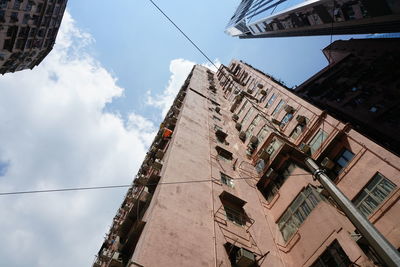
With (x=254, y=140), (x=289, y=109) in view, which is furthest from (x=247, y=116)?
(x=254, y=140)

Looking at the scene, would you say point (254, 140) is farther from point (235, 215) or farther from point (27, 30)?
point (27, 30)

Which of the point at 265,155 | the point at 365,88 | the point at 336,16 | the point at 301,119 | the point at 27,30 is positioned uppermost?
the point at 336,16

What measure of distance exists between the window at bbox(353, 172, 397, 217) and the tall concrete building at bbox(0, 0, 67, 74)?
1771 inches

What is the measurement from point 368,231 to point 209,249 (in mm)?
6120

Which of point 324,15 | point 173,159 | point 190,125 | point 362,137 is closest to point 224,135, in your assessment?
point 190,125

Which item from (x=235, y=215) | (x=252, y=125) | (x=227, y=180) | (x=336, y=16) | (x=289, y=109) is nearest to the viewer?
(x=235, y=215)

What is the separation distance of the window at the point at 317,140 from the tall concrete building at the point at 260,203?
82mm

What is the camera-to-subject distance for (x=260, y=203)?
54.8 feet

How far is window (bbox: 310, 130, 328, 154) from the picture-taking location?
60.9 ft

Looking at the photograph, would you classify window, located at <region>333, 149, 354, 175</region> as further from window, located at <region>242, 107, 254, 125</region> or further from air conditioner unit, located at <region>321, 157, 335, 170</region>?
window, located at <region>242, 107, 254, 125</region>

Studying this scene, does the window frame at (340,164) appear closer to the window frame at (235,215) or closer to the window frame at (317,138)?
the window frame at (317,138)

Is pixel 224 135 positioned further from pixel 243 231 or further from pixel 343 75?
pixel 343 75

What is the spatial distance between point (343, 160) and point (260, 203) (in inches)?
232

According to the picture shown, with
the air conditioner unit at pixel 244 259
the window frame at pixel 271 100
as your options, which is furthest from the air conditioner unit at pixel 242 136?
the air conditioner unit at pixel 244 259
